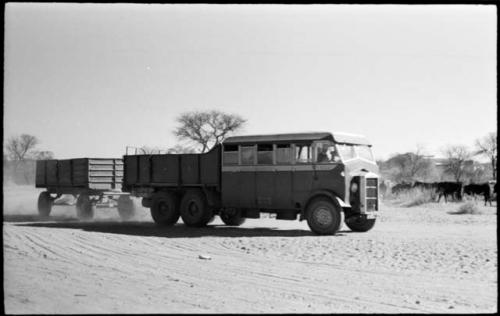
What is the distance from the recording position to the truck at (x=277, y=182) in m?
16.9

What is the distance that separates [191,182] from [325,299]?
11.6m

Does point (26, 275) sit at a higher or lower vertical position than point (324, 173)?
lower

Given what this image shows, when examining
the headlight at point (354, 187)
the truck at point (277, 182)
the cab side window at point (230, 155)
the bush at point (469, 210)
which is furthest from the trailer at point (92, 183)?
the bush at point (469, 210)

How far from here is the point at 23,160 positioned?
60469mm

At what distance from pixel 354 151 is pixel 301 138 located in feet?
4.94

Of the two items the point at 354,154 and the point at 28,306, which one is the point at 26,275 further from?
the point at 354,154

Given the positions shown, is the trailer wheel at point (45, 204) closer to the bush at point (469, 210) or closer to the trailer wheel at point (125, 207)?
the trailer wheel at point (125, 207)

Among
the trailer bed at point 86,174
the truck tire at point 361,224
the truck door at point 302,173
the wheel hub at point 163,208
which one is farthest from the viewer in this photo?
the trailer bed at point 86,174

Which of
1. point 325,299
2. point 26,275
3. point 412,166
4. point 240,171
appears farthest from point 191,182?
point 412,166

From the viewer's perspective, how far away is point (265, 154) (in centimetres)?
1792

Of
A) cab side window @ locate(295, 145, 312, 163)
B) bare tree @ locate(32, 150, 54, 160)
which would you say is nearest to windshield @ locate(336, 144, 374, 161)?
cab side window @ locate(295, 145, 312, 163)

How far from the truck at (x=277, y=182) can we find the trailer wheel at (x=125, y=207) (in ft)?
12.8

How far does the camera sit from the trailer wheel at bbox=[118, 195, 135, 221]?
24.2m

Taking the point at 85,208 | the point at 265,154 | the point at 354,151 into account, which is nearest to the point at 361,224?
the point at 354,151
